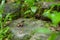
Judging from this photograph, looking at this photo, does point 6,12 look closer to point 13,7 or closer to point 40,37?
point 13,7

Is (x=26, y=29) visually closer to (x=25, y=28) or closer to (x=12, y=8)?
(x=25, y=28)

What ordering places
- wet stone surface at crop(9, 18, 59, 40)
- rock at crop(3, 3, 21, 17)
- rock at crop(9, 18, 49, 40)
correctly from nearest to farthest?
wet stone surface at crop(9, 18, 59, 40) → rock at crop(9, 18, 49, 40) → rock at crop(3, 3, 21, 17)

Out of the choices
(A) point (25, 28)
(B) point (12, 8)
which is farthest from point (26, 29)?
(B) point (12, 8)

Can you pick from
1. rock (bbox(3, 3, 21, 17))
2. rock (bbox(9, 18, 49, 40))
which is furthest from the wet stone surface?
rock (bbox(3, 3, 21, 17))

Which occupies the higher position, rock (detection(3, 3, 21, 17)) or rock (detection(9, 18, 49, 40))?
rock (detection(3, 3, 21, 17))

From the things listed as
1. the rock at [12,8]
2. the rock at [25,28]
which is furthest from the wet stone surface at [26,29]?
the rock at [12,8]

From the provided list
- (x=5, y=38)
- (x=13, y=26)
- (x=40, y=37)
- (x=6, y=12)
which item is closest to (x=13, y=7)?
(x=6, y=12)

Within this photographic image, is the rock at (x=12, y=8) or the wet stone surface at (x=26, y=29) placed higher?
the rock at (x=12, y=8)

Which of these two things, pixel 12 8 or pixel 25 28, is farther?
pixel 12 8

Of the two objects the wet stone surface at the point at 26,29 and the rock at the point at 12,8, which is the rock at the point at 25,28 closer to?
the wet stone surface at the point at 26,29

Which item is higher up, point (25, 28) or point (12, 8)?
point (12, 8)

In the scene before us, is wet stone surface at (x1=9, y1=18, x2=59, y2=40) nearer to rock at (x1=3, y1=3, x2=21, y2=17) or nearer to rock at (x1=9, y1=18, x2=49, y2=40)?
rock at (x1=9, y1=18, x2=49, y2=40)
